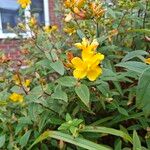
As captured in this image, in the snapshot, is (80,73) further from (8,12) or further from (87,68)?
(8,12)

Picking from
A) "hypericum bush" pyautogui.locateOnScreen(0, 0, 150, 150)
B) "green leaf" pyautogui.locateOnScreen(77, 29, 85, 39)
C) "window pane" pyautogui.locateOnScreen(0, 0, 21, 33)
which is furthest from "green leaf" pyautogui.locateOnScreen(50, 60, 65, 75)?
"window pane" pyautogui.locateOnScreen(0, 0, 21, 33)

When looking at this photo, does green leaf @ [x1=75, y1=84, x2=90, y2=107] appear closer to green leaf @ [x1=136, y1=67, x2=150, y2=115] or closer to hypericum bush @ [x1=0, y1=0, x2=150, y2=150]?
hypericum bush @ [x1=0, y1=0, x2=150, y2=150]

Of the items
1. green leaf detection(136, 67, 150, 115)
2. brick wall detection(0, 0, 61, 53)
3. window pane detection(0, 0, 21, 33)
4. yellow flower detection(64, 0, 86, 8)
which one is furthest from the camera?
window pane detection(0, 0, 21, 33)

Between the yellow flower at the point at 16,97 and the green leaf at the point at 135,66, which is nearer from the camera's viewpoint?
the green leaf at the point at 135,66

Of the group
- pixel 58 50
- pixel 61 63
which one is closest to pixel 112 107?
pixel 61 63

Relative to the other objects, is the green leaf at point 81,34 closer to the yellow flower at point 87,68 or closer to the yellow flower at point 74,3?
the yellow flower at point 74,3

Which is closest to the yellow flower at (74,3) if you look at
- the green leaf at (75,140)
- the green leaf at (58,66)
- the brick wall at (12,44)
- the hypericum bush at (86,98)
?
the hypericum bush at (86,98)

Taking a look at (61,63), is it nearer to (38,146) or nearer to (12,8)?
(38,146)

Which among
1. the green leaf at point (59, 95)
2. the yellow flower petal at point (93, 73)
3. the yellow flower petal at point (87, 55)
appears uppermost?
the yellow flower petal at point (87, 55)
